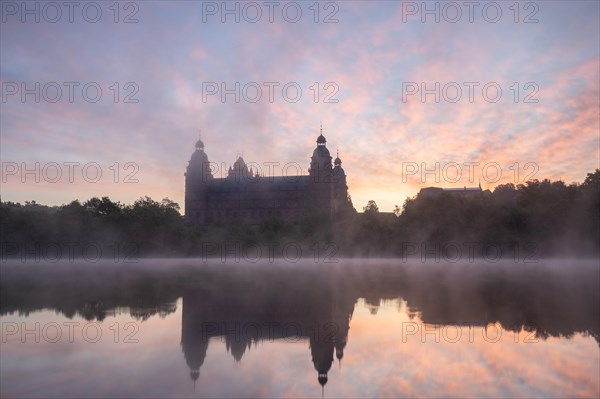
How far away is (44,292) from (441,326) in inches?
894

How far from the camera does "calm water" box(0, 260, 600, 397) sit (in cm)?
1067

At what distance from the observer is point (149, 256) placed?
101 m

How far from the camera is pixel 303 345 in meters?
14.5

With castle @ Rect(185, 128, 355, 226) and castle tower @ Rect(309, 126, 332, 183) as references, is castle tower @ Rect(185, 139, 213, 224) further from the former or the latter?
castle tower @ Rect(309, 126, 332, 183)

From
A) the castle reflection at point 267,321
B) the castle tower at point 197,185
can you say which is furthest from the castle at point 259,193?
the castle reflection at point 267,321

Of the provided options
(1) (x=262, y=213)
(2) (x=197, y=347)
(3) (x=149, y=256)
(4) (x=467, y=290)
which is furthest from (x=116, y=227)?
(2) (x=197, y=347)

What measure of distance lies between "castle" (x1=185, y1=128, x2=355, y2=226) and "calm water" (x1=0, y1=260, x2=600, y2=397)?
343 feet

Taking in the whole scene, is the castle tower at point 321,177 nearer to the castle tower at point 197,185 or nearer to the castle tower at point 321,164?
the castle tower at point 321,164

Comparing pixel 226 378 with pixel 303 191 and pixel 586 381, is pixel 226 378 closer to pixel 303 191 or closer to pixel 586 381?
pixel 586 381

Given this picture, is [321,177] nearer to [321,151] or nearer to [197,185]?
[321,151]

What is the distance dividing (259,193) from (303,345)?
131 meters

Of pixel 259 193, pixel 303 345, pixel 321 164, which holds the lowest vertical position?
pixel 303 345

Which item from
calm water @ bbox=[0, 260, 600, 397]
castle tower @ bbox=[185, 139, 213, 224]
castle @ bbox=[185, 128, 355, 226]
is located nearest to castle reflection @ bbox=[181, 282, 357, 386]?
calm water @ bbox=[0, 260, 600, 397]

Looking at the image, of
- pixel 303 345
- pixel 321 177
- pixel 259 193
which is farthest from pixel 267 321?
pixel 259 193
